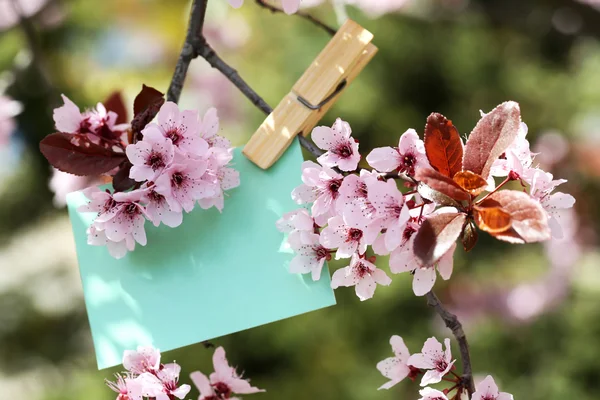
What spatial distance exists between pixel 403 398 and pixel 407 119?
2.92 feet

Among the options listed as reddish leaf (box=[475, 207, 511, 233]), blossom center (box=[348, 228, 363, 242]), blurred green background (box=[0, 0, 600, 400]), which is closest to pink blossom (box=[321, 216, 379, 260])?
blossom center (box=[348, 228, 363, 242])

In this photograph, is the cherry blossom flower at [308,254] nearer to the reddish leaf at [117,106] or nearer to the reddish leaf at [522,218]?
the reddish leaf at [522,218]

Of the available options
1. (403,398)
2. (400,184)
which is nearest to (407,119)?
(400,184)

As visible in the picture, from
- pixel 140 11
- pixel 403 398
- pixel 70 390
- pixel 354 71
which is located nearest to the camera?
pixel 354 71

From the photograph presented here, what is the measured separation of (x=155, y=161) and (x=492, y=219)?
311 mm

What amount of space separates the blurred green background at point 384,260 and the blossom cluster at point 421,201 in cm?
118

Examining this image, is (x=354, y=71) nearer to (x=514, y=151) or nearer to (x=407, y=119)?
(x=514, y=151)

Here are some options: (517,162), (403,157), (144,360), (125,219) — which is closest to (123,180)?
(125,219)

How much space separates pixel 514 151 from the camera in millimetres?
557

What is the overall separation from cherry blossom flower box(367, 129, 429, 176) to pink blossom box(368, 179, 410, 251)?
0.11ft

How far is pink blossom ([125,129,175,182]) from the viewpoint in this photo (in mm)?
568

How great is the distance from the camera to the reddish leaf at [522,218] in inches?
18.4

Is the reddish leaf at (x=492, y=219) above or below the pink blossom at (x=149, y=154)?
below

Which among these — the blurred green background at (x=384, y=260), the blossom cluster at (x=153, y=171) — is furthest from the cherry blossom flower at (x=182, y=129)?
the blurred green background at (x=384, y=260)
